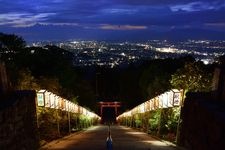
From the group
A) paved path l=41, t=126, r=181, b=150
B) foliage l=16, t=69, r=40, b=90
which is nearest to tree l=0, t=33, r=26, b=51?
foliage l=16, t=69, r=40, b=90

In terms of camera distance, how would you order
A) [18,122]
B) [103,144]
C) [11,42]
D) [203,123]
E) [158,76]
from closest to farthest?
[18,122] → [203,123] → [103,144] → [11,42] → [158,76]

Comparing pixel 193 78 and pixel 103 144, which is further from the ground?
pixel 193 78

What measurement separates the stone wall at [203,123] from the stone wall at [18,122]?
4532 mm

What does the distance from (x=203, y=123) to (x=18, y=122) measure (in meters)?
4.59

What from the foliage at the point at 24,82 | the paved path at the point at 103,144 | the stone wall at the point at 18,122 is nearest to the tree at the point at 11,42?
the foliage at the point at 24,82

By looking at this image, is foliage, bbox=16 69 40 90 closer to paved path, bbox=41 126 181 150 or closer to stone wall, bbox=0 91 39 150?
paved path, bbox=41 126 181 150

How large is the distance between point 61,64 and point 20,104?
35967 mm

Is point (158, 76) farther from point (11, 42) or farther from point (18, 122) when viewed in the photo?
point (18, 122)

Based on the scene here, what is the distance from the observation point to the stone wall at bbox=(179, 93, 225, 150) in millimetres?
8781

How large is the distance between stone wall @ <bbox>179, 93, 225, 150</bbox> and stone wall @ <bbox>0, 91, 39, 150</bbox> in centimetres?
453

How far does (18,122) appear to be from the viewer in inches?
408

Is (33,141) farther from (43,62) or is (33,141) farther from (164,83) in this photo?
(43,62)

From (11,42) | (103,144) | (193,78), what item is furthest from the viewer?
(11,42)

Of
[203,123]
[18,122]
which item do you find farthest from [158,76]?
[18,122]
